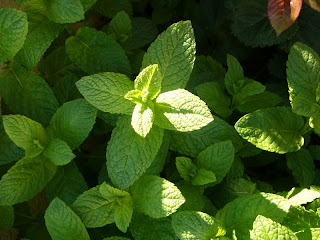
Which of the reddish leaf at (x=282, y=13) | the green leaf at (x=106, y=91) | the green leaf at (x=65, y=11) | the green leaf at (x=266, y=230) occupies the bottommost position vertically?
the green leaf at (x=266, y=230)

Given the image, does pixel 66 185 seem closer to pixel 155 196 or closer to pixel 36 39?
pixel 155 196

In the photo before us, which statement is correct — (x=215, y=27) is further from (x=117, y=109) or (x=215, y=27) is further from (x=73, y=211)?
(x=73, y=211)

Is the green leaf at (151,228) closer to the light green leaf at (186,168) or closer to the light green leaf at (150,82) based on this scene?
the light green leaf at (186,168)

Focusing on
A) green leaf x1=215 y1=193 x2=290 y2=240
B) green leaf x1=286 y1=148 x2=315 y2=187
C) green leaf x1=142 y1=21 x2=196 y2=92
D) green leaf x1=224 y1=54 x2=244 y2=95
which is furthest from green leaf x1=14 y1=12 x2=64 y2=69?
green leaf x1=286 y1=148 x2=315 y2=187

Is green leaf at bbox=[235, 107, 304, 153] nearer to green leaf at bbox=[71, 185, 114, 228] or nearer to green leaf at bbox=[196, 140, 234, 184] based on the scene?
green leaf at bbox=[196, 140, 234, 184]

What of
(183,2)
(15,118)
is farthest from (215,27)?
(15,118)

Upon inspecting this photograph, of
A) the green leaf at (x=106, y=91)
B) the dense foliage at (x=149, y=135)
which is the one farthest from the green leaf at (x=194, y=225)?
the green leaf at (x=106, y=91)

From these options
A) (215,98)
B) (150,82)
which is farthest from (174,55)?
(215,98)
